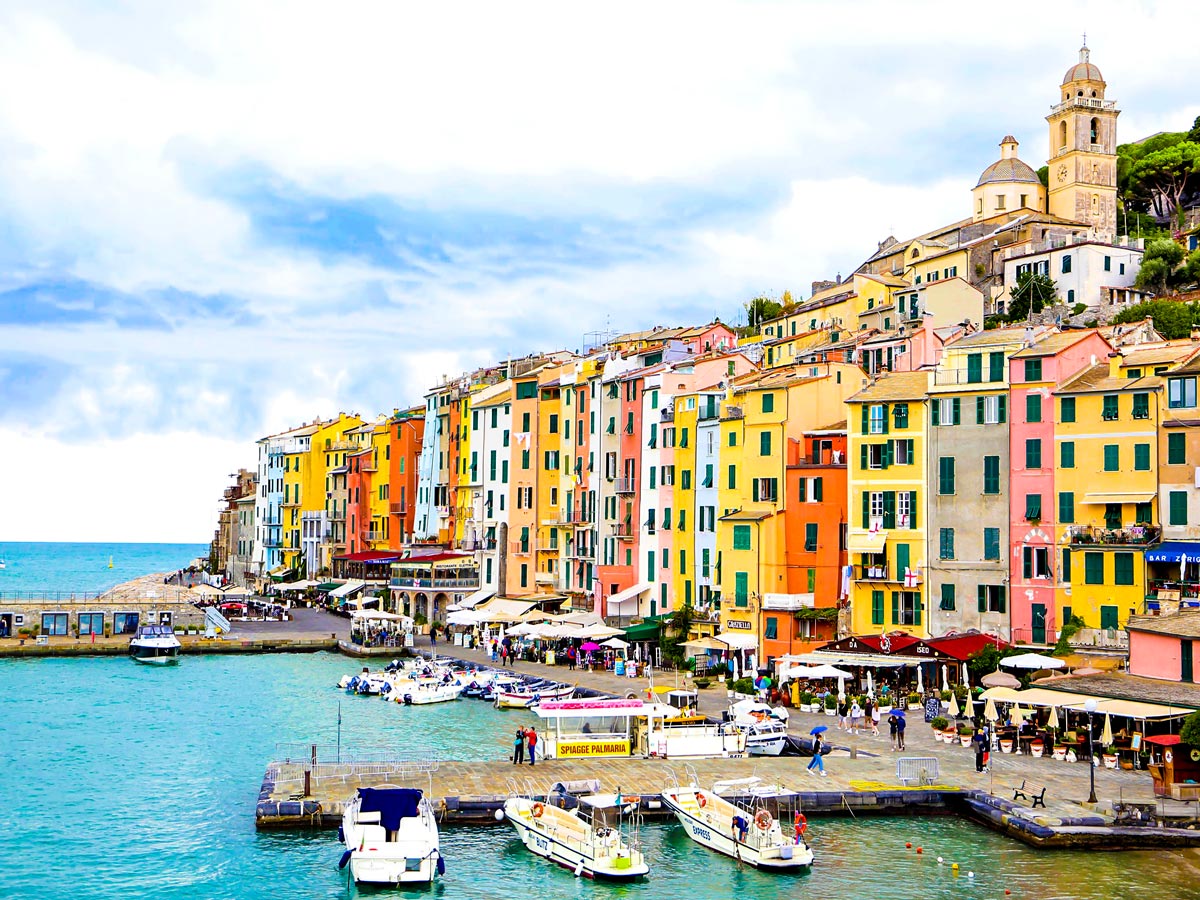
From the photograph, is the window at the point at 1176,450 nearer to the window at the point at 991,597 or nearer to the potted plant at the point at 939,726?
the window at the point at 991,597

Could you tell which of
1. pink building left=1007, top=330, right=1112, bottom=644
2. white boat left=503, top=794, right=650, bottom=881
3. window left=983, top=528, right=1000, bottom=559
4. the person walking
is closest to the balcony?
pink building left=1007, top=330, right=1112, bottom=644

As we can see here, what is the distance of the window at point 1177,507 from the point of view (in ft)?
179

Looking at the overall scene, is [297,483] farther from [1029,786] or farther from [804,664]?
[1029,786]

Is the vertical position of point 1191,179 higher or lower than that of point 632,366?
higher

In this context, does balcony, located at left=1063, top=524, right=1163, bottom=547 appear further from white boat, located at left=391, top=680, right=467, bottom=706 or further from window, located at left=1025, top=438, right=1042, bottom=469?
white boat, located at left=391, top=680, right=467, bottom=706

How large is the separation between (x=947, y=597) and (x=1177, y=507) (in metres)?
10.8

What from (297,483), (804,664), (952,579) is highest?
(297,483)

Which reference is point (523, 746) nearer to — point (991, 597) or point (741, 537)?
point (991, 597)

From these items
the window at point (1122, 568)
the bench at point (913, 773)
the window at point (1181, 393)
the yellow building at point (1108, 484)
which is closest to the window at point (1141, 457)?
the yellow building at point (1108, 484)

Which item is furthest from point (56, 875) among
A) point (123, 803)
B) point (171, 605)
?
point (171, 605)

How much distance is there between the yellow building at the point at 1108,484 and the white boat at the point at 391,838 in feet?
106

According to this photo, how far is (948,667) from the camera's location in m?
58.5

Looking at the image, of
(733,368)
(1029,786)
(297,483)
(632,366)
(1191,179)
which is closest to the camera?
(1029,786)

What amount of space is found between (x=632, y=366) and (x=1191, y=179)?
259 feet
